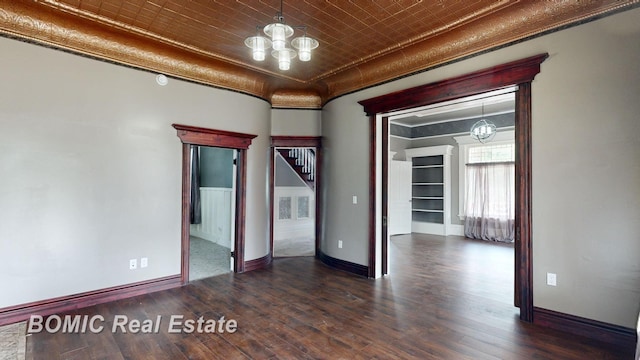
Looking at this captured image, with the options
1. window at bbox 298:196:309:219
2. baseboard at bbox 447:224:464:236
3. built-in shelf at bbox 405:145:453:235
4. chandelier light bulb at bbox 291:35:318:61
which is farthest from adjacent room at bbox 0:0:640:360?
built-in shelf at bbox 405:145:453:235

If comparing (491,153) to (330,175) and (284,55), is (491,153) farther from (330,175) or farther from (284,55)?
(284,55)

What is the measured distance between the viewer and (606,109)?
2.71 meters

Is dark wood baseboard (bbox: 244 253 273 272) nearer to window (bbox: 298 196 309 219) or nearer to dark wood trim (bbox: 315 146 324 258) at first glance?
dark wood trim (bbox: 315 146 324 258)

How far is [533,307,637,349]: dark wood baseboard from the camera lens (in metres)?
2.59

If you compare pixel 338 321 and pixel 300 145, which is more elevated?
pixel 300 145

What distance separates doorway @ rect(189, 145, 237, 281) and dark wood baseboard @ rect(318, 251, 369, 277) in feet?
5.39

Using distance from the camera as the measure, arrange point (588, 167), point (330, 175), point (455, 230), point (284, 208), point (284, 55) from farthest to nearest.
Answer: point (455, 230) < point (284, 208) < point (330, 175) < point (588, 167) < point (284, 55)

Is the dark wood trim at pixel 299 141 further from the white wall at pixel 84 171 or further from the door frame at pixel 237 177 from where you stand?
the white wall at pixel 84 171

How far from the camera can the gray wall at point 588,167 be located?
261 cm

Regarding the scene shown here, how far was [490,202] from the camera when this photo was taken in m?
7.55

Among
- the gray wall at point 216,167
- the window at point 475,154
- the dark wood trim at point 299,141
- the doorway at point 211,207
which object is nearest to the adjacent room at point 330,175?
the dark wood trim at point 299,141

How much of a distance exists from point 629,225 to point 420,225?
635 cm

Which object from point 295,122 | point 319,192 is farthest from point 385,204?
point 295,122

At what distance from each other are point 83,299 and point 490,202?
810cm
